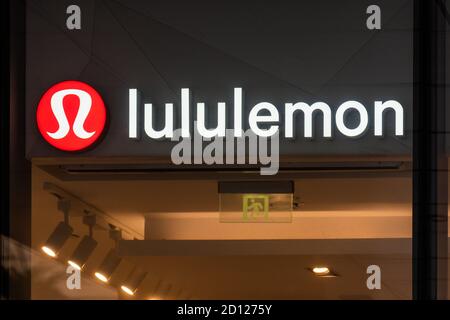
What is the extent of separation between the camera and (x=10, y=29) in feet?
11.8

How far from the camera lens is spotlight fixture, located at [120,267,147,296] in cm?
332

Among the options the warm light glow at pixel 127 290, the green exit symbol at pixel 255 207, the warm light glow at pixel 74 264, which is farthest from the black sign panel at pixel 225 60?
the warm light glow at pixel 127 290

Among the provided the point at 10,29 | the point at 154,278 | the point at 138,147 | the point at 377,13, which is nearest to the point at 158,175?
the point at 138,147

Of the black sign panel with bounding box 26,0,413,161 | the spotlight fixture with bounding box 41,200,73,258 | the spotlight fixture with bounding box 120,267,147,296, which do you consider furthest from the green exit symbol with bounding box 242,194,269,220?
the spotlight fixture with bounding box 41,200,73,258

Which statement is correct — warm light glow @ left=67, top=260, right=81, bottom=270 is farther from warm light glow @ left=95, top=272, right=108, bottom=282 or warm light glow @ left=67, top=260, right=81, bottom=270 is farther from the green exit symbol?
the green exit symbol

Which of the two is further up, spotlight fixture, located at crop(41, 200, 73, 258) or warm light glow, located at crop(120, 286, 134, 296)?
spotlight fixture, located at crop(41, 200, 73, 258)

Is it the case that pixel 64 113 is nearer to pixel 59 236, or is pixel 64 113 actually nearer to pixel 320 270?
pixel 59 236

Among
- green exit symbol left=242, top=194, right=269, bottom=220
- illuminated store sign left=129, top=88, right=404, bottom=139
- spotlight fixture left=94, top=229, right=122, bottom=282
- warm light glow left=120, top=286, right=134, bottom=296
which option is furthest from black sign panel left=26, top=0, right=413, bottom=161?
warm light glow left=120, top=286, right=134, bottom=296

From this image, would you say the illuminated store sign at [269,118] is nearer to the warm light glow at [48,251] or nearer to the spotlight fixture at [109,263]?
the spotlight fixture at [109,263]

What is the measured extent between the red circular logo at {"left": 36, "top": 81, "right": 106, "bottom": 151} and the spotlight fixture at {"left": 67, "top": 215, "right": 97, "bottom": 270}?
1.08ft

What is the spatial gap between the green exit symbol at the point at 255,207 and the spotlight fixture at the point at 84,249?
2.22ft

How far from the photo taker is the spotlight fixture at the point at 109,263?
11.0 ft

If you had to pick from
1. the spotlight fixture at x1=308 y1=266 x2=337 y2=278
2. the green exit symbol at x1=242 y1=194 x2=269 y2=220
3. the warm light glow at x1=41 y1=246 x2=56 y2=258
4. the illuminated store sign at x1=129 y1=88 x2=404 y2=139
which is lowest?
the spotlight fixture at x1=308 y1=266 x2=337 y2=278
